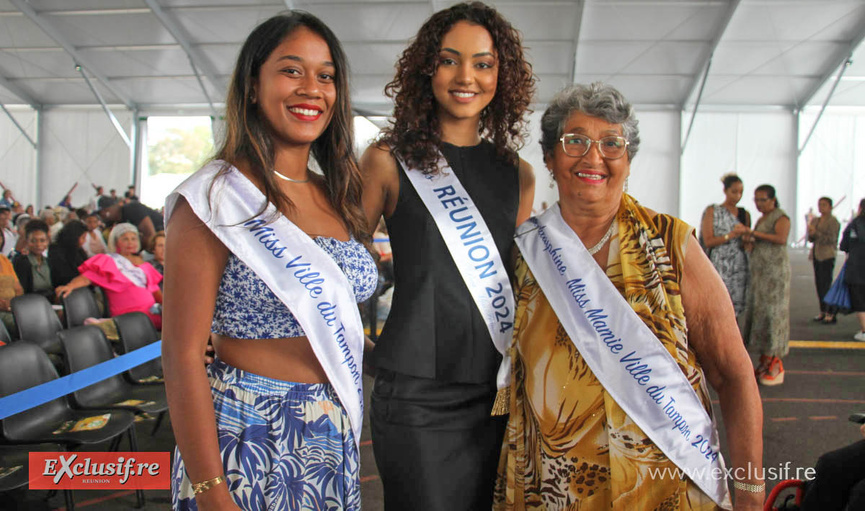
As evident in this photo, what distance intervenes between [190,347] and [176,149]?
2058 centimetres

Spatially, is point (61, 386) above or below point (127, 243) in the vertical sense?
below

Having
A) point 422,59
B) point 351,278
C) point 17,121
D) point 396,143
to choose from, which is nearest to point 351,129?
point 396,143

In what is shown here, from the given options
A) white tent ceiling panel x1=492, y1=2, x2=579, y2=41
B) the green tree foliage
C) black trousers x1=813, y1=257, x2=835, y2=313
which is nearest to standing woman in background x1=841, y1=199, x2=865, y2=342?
black trousers x1=813, y1=257, x2=835, y2=313

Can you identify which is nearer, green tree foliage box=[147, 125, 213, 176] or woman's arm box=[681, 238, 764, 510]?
woman's arm box=[681, 238, 764, 510]

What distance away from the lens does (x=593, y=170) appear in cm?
142

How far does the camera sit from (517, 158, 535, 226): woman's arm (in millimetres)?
1725

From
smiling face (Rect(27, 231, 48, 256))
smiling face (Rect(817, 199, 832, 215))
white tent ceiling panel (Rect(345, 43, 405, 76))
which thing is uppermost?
white tent ceiling panel (Rect(345, 43, 405, 76))

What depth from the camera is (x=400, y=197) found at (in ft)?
5.27

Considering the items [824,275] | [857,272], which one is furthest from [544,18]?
[857,272]

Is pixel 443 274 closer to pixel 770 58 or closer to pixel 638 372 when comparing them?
pixel 638 372

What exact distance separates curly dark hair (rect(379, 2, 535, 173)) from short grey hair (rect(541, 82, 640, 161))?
21 centimetres

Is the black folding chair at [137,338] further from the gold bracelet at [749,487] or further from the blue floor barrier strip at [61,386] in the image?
the gold bracelet at [749,487]

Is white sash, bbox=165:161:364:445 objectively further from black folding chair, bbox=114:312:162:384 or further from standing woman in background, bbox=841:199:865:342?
standing woman in background, bbox=841:199:865:342

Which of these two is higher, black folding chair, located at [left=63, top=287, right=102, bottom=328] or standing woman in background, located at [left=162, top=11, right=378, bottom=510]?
standing woman in background, located at [left=162, top=11, right=378, bottom=510]
